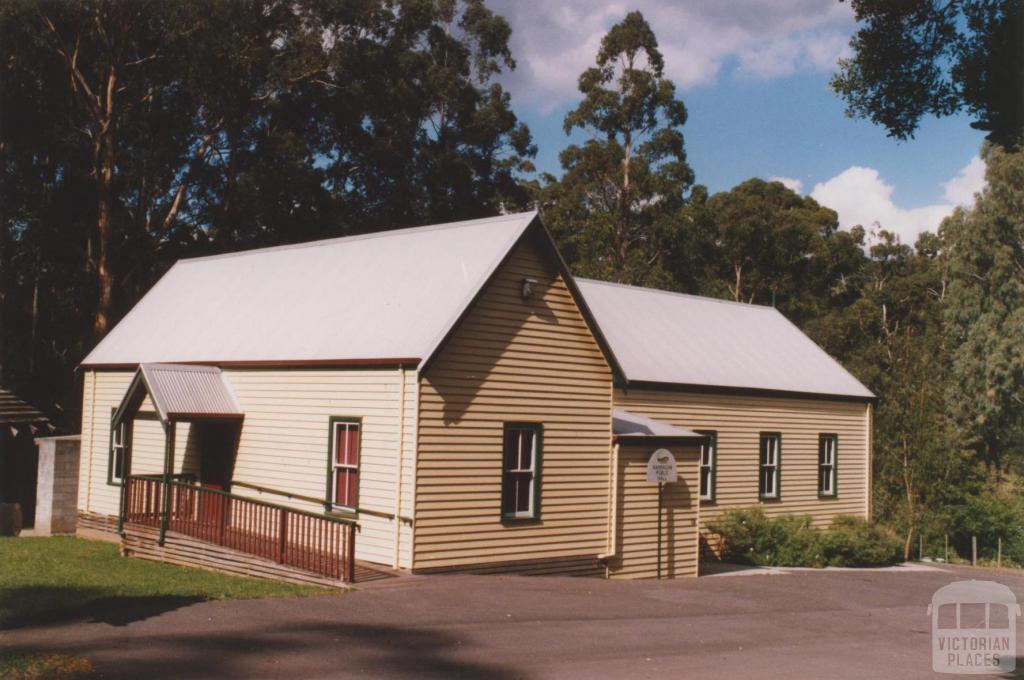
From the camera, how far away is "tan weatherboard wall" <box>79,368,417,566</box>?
1730 cm

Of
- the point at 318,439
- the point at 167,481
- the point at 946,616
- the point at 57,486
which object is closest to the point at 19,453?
the point at 57,486

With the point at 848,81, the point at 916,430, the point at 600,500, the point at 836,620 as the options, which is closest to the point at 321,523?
the point at 600,500

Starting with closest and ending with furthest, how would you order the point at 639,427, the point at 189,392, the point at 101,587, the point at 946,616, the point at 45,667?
1. the point at 45,667
2. the point at 101,587
3. the point at 946,616
4. the point at 189,392
5. the point at 639,427

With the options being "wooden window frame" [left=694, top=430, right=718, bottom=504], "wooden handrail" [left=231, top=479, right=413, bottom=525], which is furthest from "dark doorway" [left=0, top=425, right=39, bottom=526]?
"wooden window frame" [left=694, top=430, right=718, bottom=504]

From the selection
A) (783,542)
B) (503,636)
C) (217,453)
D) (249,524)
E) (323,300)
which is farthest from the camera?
(783,542)

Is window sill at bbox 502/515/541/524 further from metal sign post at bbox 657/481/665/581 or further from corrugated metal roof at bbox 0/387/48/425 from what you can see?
corrugated metal roof at bbox 0/387/48/425

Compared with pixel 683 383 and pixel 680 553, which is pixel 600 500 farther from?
pixel 683 383

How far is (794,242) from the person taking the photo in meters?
60.0

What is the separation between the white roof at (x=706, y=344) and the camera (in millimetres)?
25859

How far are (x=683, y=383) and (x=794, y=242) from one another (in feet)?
123

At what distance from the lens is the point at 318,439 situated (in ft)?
62.4

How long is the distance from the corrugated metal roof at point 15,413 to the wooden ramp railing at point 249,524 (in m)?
7.66

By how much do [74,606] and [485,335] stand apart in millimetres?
7963

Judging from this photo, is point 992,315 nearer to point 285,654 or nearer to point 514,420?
point 514,420
